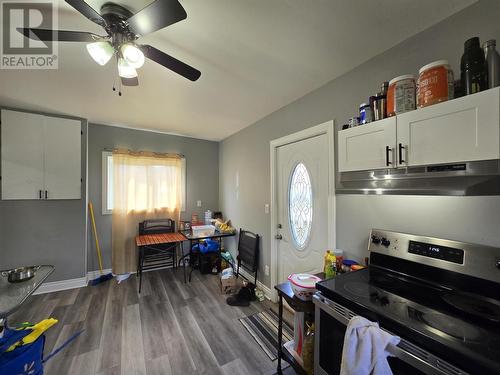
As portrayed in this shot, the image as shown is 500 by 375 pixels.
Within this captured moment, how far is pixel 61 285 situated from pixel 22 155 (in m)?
1.79

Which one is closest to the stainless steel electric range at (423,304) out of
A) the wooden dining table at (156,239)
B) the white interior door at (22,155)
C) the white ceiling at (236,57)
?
the white ceiling at (236,57)

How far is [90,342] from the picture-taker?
189 cm

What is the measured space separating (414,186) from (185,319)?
243cm

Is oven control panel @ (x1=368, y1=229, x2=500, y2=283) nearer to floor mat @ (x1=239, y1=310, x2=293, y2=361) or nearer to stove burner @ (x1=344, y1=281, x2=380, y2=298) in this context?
stove burner @ (x1=344, y1=281, x2=380, y2=298)

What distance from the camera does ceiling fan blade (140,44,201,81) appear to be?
1.20 meters

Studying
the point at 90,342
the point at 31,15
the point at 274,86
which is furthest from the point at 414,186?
the point at 90,342

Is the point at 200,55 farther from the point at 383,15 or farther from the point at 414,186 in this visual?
the point at 414,186

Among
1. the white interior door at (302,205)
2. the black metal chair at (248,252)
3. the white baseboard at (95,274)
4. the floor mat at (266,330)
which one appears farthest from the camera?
the white baseboard at (95,274)

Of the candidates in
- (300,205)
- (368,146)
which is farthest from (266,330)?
(368,146)

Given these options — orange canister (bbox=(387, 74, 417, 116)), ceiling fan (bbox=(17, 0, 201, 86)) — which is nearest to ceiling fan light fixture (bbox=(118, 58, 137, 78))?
ceiling fan (bbox=(17, 0, 201, 86))

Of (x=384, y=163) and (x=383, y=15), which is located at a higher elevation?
(x=383, y=15)

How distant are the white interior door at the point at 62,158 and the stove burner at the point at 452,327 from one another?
3821 mm

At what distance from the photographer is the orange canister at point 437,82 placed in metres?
0.97

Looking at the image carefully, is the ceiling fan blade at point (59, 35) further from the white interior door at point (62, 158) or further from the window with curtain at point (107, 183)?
the window with curtain at point (107, 183)
